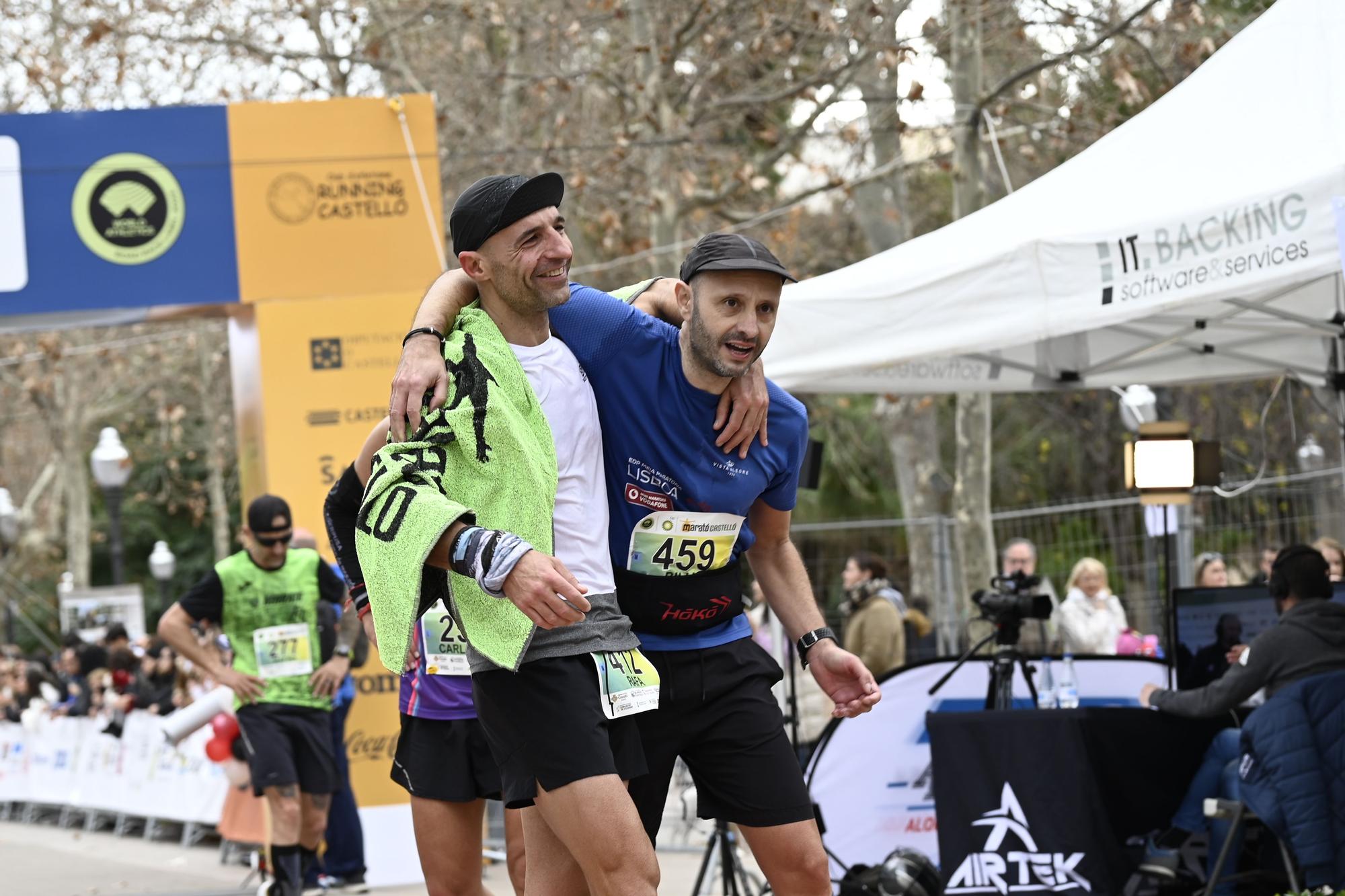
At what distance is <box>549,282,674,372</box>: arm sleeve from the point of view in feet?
12.8

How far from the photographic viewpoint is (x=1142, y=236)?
5473 millimetres

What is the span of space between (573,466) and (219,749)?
6.25m

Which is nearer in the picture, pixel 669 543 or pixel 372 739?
pixel 669 543

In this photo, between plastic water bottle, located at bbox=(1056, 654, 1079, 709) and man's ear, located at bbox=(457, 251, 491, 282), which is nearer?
man's ear, located at bbox=(457, 251, 491, 282)

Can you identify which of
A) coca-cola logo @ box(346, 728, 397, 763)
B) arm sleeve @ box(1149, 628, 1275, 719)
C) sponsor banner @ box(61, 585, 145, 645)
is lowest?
sponsor banner @ box(61, 585, 145, 645)

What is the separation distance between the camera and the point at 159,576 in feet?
113

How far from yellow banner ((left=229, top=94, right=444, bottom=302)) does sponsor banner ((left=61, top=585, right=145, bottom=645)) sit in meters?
15.2

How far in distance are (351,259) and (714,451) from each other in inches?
256

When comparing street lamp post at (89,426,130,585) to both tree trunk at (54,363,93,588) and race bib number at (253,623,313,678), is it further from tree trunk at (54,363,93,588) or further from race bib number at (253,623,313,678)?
race bib number at (253,623,313,678)

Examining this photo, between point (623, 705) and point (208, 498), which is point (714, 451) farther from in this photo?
point (208, 498)

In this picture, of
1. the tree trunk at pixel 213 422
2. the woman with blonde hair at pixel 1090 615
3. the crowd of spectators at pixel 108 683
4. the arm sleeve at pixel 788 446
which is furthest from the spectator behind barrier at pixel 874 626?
the tree trunk at pixel 213 422

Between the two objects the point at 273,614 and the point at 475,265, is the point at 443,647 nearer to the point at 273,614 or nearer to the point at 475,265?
the point at 475,265

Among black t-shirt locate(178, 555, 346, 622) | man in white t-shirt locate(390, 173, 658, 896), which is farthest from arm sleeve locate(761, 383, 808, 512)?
black t-shirt locate(178, 555, 346, 622)

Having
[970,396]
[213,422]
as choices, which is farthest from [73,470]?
[970,396]
